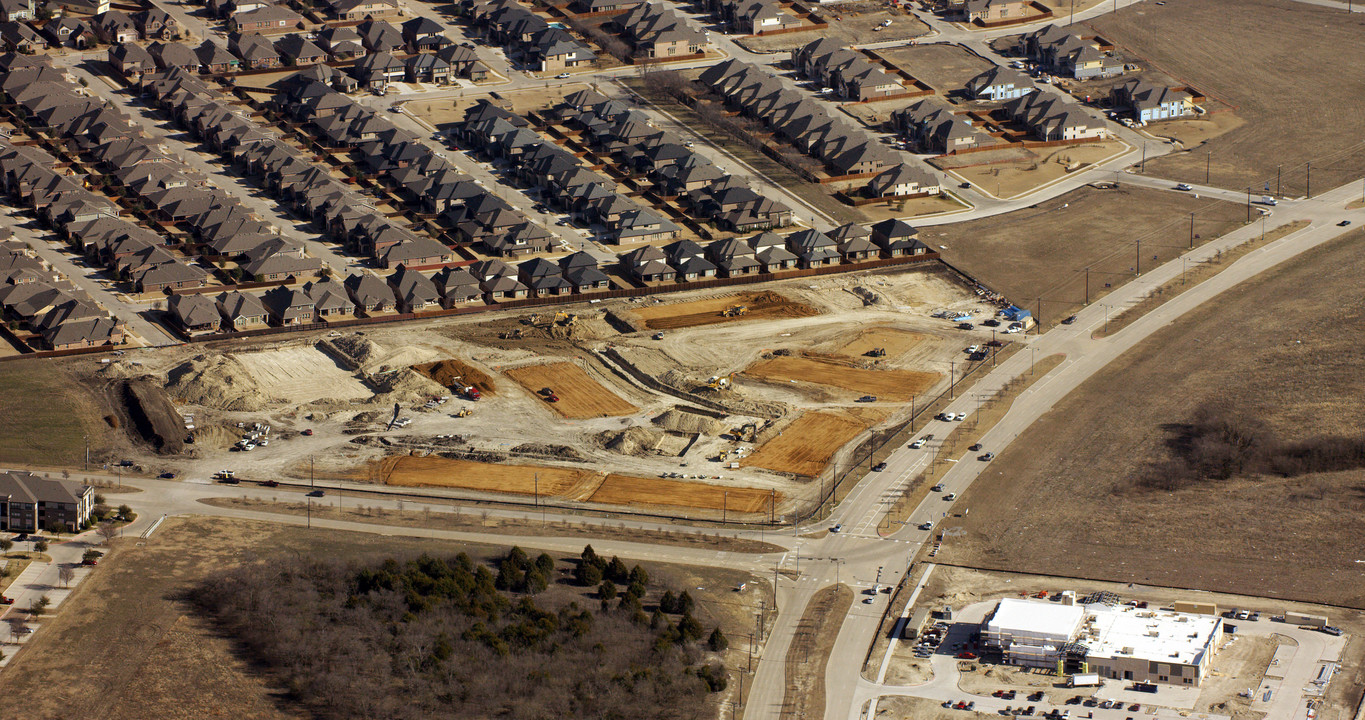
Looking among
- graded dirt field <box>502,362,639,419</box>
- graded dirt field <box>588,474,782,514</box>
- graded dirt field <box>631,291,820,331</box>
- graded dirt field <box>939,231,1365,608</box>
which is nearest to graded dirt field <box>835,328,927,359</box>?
graded dirt field <box>631,291,820,331</box>

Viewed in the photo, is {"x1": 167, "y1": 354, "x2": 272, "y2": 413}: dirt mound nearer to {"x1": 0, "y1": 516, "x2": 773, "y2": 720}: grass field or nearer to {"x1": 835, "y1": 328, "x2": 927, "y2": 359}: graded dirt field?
{"x1": 0, "y1": 516, "x2": 773, "y2": 720}: grass field

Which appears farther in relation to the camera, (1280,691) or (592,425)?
(592,425)

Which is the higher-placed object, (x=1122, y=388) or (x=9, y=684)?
(x=1122, y=388)

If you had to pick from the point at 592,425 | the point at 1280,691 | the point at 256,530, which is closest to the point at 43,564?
the point at 256,530

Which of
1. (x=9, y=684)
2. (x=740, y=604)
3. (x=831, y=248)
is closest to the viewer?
(x=9, y=684)

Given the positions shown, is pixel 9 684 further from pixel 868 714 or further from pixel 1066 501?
pixel 1066 501

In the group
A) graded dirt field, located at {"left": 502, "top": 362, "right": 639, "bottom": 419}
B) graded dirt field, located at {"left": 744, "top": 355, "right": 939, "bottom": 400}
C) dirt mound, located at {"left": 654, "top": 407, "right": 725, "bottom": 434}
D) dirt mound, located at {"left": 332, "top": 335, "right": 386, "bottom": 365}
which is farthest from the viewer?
dirt mound, located at {"left": 332, "top": 335, "right": 386, "bottom": 365}

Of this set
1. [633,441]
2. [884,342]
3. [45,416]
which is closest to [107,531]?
[45,416]
